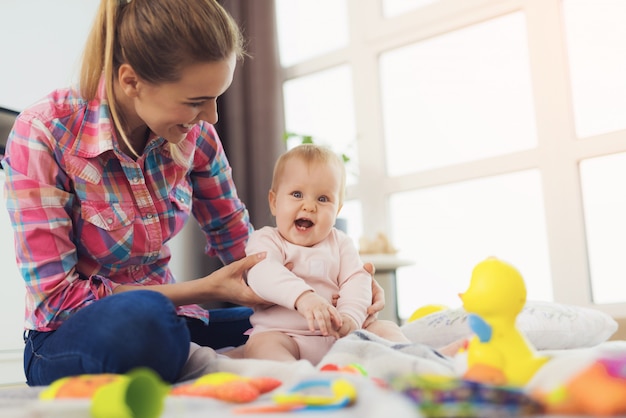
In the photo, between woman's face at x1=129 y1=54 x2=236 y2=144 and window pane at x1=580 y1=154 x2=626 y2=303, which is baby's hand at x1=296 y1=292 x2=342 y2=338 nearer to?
woman's face at x1=129 y1=54 x2=236 y2=144

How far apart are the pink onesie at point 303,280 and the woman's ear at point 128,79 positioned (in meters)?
0.40

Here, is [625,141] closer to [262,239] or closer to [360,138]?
[360,138]

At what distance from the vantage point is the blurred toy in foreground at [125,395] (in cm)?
68

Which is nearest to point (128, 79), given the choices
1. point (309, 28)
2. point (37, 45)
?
point (37, 45)

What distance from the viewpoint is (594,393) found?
634 millimetres

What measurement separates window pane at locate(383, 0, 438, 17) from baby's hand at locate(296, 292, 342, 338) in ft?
6.88

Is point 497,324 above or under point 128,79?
under

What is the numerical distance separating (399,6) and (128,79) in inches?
80.7

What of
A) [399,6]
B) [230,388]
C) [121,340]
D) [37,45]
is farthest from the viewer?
[399,6]

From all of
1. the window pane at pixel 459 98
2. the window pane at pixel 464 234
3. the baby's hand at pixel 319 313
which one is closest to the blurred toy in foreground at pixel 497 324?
the baby's hand at pixel 319 313

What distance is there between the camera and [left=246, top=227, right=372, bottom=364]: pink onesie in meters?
1.29

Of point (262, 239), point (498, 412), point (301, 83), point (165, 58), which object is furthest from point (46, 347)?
point (301, 83)

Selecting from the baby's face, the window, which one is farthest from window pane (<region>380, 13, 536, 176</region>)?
the baby's face

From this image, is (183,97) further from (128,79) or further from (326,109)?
(326,109)
